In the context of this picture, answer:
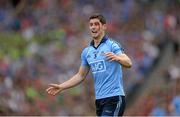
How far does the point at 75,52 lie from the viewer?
1919cm

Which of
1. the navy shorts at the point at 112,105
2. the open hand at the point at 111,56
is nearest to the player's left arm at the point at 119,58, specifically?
the open hand at the point at 111,56

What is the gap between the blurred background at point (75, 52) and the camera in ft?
58.9

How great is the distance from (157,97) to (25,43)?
3919 mm

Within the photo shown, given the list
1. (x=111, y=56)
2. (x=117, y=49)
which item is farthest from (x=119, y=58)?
(x=117, y=49)

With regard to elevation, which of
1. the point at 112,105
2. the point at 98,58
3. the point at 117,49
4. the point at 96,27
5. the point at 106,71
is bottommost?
the point at 112,105

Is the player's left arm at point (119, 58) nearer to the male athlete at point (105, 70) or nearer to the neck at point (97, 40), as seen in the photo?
the male athlete at point (105, 70)

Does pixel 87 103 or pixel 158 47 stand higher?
pixel 158 47

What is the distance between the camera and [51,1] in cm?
2088

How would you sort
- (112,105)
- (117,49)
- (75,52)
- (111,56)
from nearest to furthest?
1. (111,56)
2. (117,49)
3. (112,105)
4. (75,52)

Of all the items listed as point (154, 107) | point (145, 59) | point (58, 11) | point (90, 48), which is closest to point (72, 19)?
point (58, 11)

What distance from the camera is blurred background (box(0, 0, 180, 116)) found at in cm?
1795

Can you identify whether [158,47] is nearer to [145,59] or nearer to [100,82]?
[145,59]

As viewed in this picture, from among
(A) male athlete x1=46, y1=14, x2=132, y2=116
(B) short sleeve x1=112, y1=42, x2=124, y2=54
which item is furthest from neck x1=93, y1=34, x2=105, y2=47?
(B) short sleeve x1=112, y1=42, x2=124, y2=54

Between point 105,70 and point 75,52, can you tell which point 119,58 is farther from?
point 75,52
